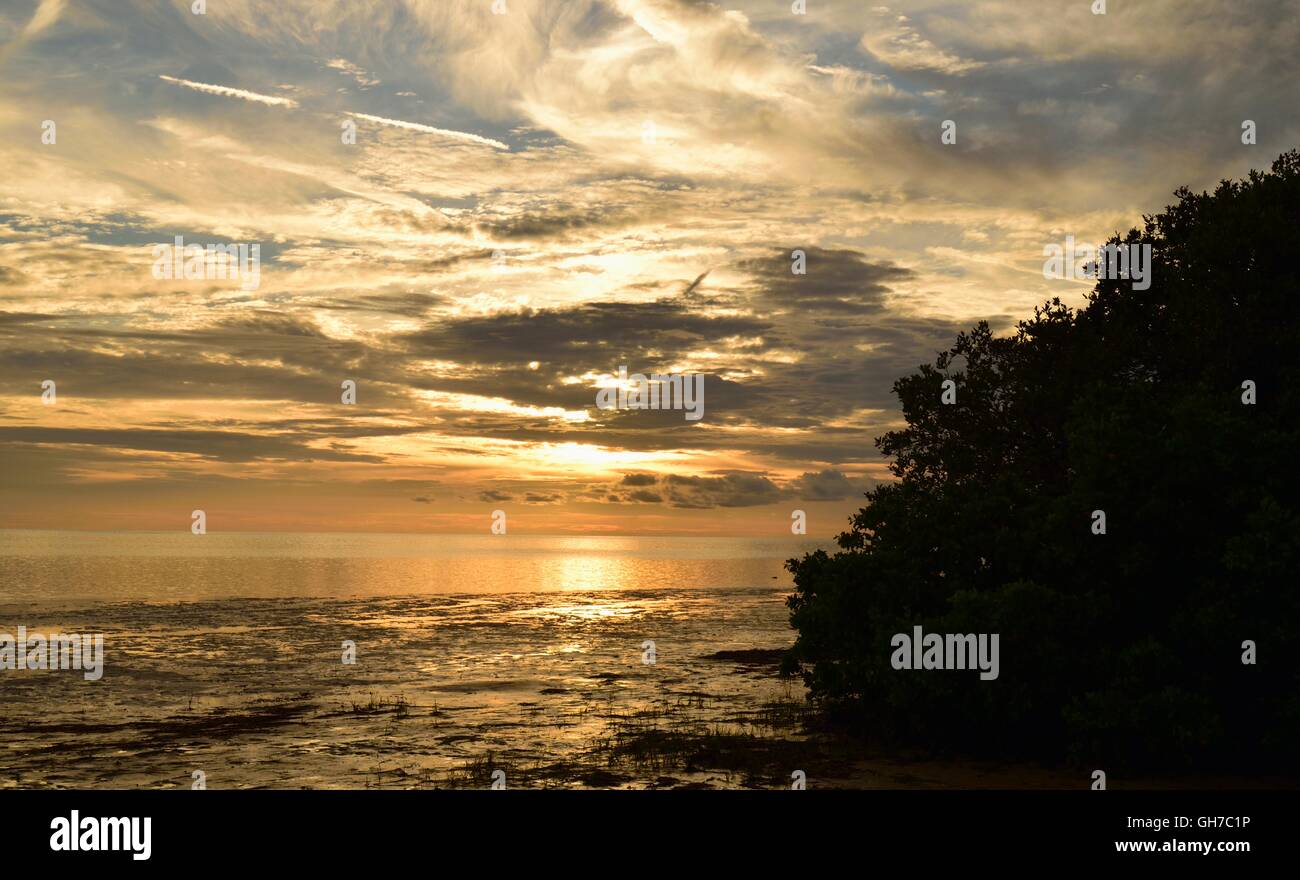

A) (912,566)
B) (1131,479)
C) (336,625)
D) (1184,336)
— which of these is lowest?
(336,625)

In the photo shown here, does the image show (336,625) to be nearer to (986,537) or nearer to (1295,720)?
(986,537)

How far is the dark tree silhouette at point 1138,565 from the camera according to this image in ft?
68.2

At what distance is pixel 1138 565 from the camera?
72.5 ft

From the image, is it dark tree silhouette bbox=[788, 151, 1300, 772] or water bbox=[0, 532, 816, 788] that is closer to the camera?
dark tree silhouette bbox=[788, 151, 1300, 772]

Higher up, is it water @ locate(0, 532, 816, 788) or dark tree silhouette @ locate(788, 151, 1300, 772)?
dark tree silhouette @ locate(788, 151, 1300, 772)

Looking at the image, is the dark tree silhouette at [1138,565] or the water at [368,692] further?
the water at [368,692]

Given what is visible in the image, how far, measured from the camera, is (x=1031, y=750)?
77.1ft

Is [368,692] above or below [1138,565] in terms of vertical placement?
below

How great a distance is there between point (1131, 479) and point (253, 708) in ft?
88.5

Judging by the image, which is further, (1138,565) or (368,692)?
(368,692)

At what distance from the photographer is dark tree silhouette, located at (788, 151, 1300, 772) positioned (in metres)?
20.8

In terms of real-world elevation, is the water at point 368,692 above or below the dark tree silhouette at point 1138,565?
below
